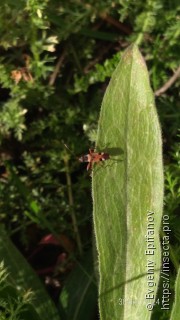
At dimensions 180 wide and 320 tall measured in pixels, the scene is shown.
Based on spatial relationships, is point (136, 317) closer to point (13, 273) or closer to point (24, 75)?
point (13, 273)

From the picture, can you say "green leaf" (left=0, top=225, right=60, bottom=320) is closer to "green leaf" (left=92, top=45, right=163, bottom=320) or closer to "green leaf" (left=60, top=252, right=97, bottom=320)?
"green leaf" (left=60, top=252, right=97, bottom=320)

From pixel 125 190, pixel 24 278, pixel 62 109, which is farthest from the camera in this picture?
pixel 62 109

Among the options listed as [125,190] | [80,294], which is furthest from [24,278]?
[125,190]

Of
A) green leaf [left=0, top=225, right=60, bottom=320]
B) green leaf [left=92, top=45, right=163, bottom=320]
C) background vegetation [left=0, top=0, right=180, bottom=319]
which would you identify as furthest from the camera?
background vegetation [left=0, top=0, right=180, bottom=319]

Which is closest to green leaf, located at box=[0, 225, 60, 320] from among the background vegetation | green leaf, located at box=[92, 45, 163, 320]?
the background vegetation

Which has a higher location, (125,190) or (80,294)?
(125,190)

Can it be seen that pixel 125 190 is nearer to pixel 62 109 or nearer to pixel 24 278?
pixel 24 278
